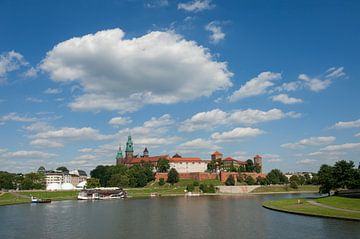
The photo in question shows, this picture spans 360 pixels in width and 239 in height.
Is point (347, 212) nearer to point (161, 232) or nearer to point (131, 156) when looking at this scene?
point (161, 232)

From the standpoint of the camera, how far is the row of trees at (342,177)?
67.2 metres

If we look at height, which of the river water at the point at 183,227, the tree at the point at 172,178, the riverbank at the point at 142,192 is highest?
the tree at the point at 172,178

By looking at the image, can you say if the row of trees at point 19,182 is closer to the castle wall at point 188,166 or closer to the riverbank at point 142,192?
the riverbank at point 142,192

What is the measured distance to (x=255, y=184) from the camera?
144 metres

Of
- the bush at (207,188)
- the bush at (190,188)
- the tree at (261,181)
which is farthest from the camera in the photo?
the tree at (261,181)

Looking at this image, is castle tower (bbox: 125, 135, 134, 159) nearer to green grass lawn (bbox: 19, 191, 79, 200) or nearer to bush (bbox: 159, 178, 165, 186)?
bush (bbox: 159, 178, 165, 186)

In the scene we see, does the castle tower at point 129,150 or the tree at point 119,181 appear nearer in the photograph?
the tree at point 119,181

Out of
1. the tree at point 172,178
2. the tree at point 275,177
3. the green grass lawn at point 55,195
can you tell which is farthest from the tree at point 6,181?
the tree at point 275,177

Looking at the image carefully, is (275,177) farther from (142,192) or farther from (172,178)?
(142,192)

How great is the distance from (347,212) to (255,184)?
10003 cm

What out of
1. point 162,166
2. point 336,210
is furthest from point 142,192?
point 336,210

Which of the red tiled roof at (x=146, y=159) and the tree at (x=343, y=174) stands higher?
the red tiled roof at (x=146, y=159)

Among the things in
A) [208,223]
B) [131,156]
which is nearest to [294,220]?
[208,223]

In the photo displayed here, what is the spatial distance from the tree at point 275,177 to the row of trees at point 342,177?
238 ft
